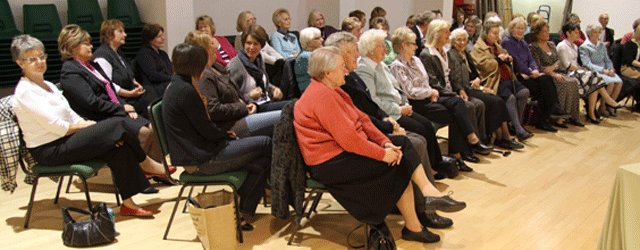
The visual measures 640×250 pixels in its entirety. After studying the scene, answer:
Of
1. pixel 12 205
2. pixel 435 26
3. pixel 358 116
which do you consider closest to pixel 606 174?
pixel 435 26

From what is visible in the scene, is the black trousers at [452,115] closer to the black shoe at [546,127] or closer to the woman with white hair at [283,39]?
the black shoe at [546,127]

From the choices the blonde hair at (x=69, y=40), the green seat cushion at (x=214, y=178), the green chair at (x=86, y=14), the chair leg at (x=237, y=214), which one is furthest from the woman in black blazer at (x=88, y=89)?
the green chair at (x=86, y=14)

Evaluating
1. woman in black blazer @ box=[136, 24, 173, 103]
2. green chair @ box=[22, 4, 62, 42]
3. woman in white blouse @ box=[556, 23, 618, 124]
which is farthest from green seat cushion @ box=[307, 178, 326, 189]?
woman in white blouse @ box=[556, 23, 618, 124]

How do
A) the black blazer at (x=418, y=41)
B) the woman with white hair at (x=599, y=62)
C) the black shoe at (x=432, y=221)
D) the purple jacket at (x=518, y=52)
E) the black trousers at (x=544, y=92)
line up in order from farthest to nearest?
the black blazer at (x=418, y=41) < the woman with white hair at (x=599, y=62) < the black trousers at (x=544, y=92) < the purple jacket at (x=518, y=52) < the black shoe at (x=432, y=221)

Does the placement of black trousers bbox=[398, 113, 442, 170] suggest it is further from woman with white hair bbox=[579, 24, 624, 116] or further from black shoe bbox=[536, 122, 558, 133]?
woman with white hair bbox=[579, 24, 624, 116]

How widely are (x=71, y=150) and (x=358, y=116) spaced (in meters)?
1.79

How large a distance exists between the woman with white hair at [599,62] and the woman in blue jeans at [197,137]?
5370mm

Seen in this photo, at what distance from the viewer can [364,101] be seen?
4.76 metres

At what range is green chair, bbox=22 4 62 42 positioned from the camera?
663 centimetres

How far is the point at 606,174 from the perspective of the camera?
18.9 feet

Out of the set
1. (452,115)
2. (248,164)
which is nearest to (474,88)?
(452,115)

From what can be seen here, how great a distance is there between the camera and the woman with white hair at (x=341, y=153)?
3.82 metres

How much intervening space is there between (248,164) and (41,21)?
3669 mm

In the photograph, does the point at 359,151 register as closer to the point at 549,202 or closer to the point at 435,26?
the point at 549,202
